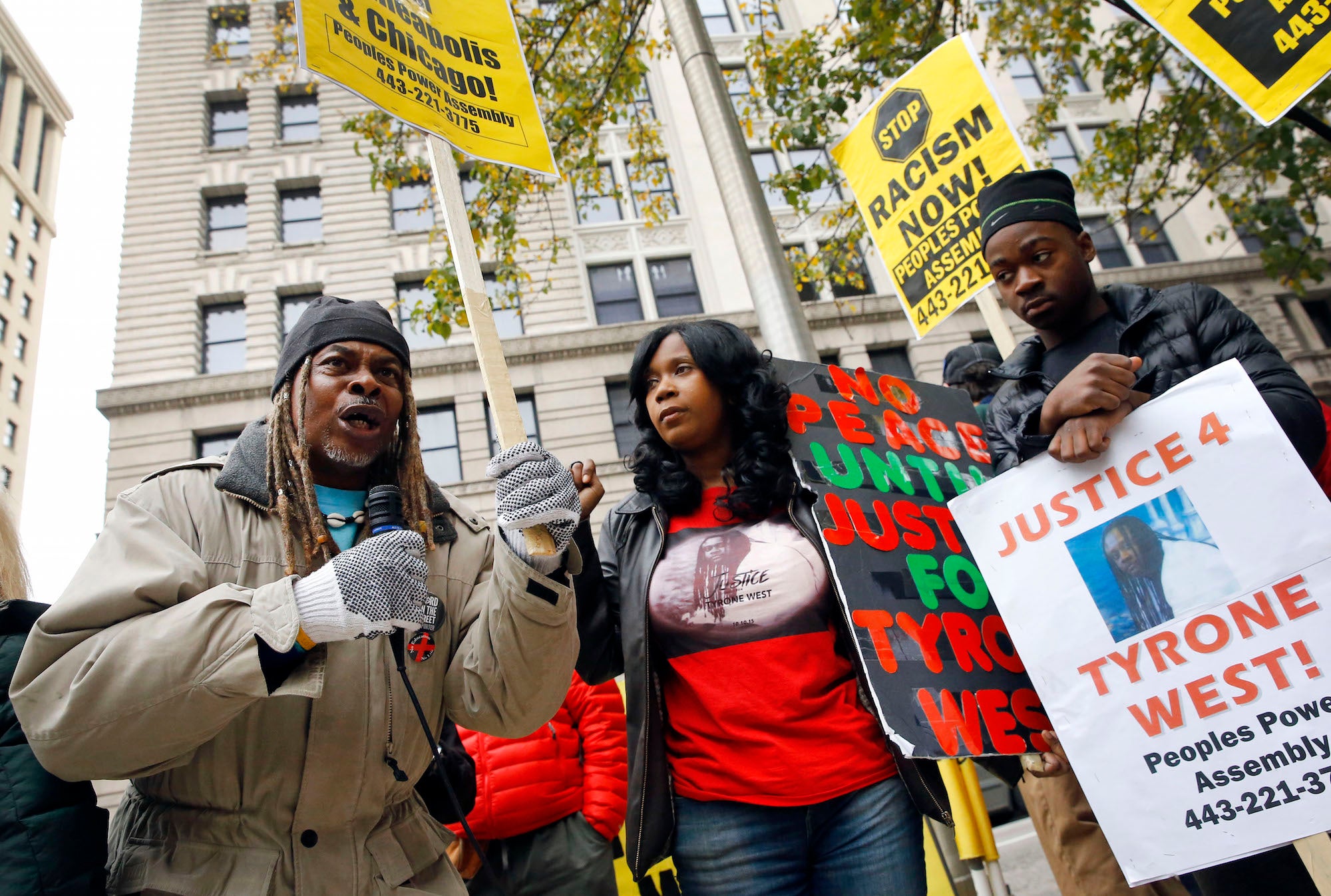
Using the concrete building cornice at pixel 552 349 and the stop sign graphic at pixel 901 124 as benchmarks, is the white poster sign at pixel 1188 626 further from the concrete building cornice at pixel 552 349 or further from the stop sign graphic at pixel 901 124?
the concrete building cornice at pixel 552 349

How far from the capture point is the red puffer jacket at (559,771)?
3369mm

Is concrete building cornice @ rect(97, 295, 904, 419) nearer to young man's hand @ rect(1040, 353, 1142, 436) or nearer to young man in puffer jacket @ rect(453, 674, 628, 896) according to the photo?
young man in puffer jacket @ rect(453, 674, 628, 896)

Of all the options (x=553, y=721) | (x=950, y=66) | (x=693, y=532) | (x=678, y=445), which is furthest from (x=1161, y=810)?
(x=950, y=66)

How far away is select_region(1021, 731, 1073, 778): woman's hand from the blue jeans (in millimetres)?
373

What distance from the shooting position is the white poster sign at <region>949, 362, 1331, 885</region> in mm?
1886

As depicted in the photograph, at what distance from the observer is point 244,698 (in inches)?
63.6

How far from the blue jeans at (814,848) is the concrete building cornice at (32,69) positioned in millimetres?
71872

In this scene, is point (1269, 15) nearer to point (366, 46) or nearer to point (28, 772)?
point (366, 46)

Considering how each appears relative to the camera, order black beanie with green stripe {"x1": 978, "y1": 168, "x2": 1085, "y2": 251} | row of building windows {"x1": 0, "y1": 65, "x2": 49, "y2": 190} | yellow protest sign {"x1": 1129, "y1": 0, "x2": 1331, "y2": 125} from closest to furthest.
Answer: black beanie with green stripe {"x1": 978, "y1": 168, "x2": 1085, "y2": 251} < yellow protest sign {"x1": 1129, "y1": 0, "x2": 1331, "y2": 125} < row of building windows {"x1": 0, "y1": 65, "x2": 49, "y2": 190}

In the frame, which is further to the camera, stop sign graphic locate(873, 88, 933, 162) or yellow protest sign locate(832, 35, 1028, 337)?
stop sign graphic locate(873, 88, 933, 162)

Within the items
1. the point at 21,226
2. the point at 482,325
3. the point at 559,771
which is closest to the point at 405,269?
the point at 559,771

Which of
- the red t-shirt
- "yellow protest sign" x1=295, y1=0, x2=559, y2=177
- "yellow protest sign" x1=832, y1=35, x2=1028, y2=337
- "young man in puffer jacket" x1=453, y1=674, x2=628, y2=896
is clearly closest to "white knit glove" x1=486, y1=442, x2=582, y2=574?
the red t-shirt

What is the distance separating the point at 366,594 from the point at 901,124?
4.09m

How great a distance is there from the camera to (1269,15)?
3279mm
